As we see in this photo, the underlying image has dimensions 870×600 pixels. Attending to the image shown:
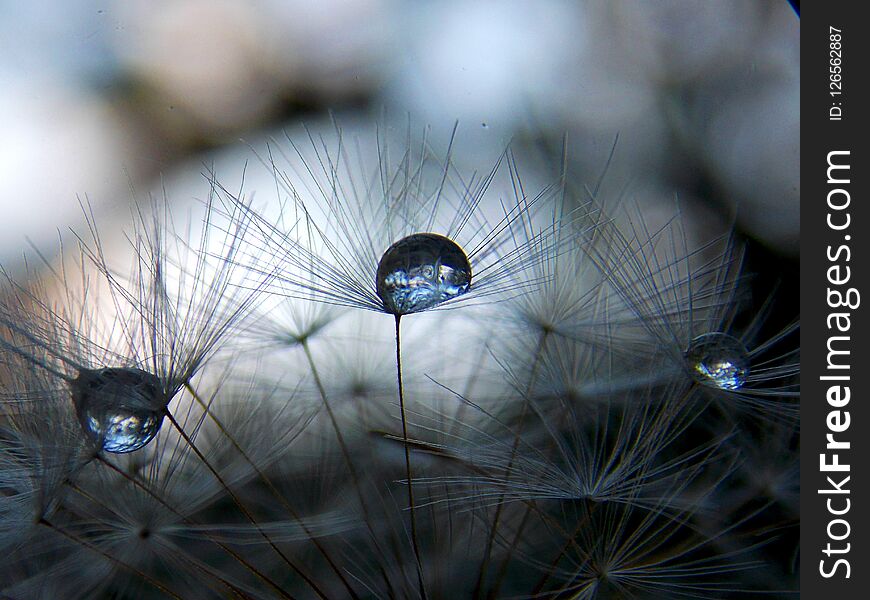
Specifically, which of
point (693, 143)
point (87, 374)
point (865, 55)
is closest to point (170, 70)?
point (87, 374)

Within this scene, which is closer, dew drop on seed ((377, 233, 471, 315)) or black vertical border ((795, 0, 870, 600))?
dew drop on seed ((377, 233, 471, 315))

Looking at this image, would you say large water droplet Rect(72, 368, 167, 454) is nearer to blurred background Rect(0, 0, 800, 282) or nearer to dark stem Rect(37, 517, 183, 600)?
dark stem Rect(37, 517, 183, 600)

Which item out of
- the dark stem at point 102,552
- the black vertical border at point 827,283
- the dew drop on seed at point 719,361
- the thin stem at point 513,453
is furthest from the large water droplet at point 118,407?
the black vertical border at point 827,283

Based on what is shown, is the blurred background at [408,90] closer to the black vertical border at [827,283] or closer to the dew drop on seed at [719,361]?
the black vertical border at [827,283]

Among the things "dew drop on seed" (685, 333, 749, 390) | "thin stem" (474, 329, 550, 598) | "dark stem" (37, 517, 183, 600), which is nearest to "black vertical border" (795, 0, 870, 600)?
"dew drop on seed" (685, 333, 749, 390)

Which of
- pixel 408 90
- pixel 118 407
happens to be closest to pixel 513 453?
pixel 118 407
